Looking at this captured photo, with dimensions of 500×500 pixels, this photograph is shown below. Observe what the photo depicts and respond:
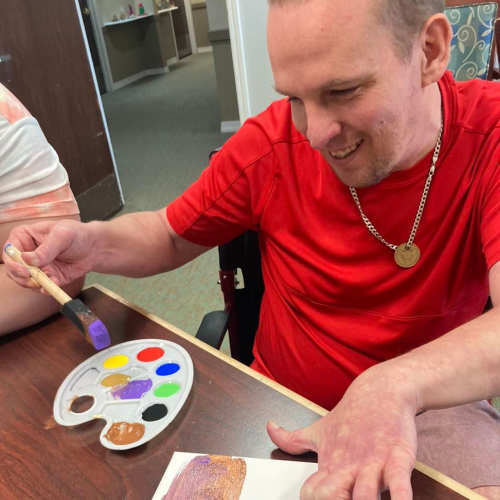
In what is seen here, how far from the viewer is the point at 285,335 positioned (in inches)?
37.8

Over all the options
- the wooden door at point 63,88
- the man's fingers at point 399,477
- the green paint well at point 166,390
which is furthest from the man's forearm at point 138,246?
the wooden door at point 63,88

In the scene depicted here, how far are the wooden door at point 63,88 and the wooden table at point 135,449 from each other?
6.86 ft

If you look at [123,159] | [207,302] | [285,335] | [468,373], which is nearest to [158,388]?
[285,335]

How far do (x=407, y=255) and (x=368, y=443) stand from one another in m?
0.41

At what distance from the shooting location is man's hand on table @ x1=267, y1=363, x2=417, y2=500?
46 cm

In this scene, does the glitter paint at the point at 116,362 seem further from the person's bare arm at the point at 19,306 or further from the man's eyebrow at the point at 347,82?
the man's eyebrow at the point at 347,82

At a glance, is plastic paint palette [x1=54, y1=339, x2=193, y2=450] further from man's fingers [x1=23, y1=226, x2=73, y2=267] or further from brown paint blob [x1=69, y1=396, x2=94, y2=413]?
man's fingers [x1=23, y1=226, x2=73, y2=267]

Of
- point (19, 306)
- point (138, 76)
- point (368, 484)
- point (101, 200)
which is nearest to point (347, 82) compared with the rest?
point (368, 484)

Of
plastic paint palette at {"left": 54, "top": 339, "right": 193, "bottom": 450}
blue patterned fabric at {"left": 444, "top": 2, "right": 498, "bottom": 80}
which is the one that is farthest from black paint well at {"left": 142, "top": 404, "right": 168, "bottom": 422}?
blue patterned fabric at {"left": 444, "top": 2, "right": 498, "bottom": 80}

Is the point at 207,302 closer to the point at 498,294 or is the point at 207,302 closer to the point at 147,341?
the point at 147,341

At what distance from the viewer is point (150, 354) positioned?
2.61ft

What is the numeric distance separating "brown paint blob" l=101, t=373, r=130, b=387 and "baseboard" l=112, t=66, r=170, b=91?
762cm

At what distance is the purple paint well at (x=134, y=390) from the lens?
72cm

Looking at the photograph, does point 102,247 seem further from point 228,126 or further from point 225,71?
point 228,126
